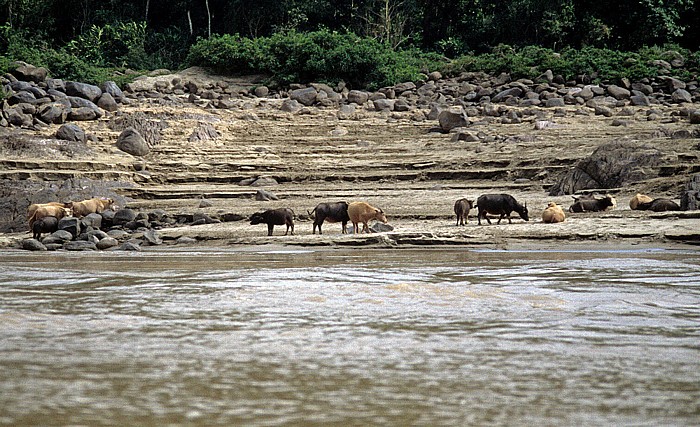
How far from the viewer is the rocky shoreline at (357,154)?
1484cm

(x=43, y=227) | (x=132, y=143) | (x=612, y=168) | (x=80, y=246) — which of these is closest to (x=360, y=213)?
(x=80, y=246)

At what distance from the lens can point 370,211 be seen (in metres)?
14.4

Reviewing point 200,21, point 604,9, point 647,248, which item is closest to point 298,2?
point 200,21

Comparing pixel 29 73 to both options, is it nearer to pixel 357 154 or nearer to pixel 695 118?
pixel 357 154

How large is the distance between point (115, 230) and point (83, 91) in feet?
33.4

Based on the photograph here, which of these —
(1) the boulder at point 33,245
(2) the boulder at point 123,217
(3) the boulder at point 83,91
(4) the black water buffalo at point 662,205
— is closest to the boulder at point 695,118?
(4) the black water buffalo at point 662,205

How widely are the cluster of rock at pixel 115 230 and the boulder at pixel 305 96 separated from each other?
10525 mm

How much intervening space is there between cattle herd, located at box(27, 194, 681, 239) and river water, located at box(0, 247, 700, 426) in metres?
5.59

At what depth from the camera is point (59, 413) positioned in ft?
11.0

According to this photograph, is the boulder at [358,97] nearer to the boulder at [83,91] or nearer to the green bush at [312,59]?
the green bush at [312,59]

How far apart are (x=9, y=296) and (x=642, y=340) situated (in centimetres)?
454

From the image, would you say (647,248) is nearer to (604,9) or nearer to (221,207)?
(221,207)

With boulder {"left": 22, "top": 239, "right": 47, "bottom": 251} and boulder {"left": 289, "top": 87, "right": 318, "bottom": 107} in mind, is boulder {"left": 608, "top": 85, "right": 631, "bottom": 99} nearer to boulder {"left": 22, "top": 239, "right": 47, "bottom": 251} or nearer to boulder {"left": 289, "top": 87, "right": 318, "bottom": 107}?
boulder {"left": 289, "top": 87, "right": 318, "bottom": 107}

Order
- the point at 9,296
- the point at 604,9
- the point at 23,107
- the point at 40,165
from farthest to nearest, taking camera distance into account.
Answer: the point at 604,9 < the point at 23,107 < the point at 40,165 < the point at 9,296
